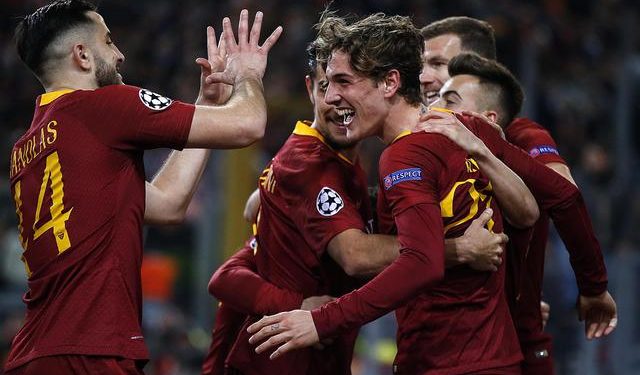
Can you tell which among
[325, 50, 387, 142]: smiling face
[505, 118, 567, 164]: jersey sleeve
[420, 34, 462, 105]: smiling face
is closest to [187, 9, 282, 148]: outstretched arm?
[325, 50, 387, 142]: smiling face

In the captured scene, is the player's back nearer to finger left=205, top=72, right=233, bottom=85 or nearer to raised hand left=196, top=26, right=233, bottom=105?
finger left=205, top=72, right=233, bottom=85

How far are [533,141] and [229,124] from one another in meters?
1.60

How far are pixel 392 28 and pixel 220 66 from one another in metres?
0.78

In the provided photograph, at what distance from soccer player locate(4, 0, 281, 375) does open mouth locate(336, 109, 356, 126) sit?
1.40ft

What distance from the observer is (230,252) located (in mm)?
10656

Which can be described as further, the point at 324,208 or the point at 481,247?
the point at 324,208

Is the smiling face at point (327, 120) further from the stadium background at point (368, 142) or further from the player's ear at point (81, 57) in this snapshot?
the stadium background at point (368, 142)

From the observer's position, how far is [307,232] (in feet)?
15.3

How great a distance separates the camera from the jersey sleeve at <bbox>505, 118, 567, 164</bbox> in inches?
195

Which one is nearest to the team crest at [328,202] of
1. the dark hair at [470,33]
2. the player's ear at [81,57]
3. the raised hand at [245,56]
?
the raised hand at [245,56]

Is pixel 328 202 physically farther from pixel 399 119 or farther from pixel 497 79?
pixel 497 79

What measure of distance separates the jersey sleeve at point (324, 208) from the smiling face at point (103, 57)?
3.06 ft

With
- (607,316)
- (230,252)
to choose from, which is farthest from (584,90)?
(607,316)

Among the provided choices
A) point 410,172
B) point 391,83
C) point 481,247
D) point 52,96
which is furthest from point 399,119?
point 52,96
